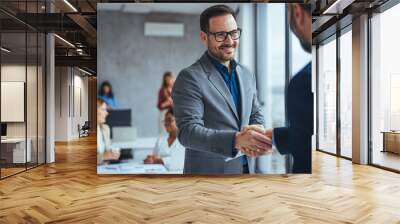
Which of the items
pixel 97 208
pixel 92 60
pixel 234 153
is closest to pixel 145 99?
pixel 234 153

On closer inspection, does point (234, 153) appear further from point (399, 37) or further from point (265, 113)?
point (399, 37)

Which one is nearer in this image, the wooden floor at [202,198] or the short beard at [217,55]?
the wooden floor at [202,198]

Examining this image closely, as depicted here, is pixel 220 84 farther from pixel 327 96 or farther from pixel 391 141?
pixel 327 96

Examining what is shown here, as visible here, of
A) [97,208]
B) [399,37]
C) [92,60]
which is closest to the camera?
[97,208]

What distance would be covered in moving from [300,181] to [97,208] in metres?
3.31

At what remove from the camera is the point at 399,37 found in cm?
736

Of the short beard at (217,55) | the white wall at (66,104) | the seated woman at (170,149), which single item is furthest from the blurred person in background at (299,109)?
the white wall at (66,104)

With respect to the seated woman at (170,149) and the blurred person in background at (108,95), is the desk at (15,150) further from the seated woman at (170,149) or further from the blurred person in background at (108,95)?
the seated woman at (170,149)

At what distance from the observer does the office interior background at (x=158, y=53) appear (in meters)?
6.42

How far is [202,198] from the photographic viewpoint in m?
5.05

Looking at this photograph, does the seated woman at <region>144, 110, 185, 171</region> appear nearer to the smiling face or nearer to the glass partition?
the smiling face

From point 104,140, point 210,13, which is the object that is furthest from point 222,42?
point 104,140

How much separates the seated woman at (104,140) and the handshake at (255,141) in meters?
2.07

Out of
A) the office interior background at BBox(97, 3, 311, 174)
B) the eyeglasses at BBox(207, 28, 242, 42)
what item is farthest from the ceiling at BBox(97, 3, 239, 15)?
the eyeglasses at BBox(207, 28, 242, 42)
